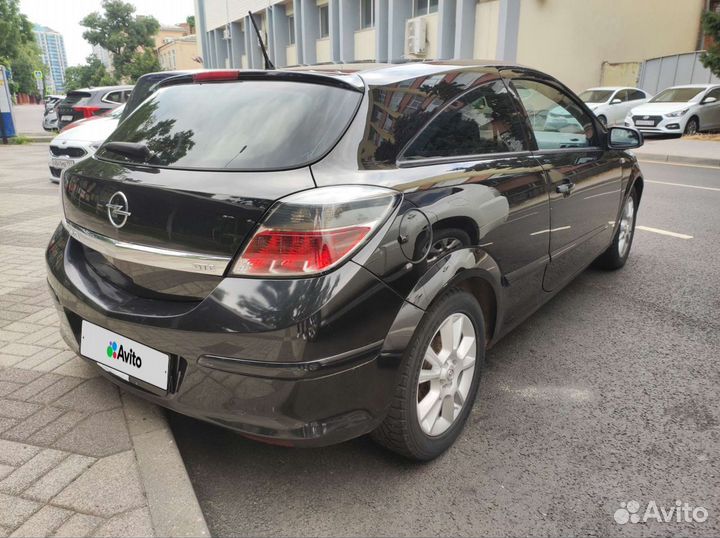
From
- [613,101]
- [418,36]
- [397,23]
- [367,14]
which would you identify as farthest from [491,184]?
[367,14]

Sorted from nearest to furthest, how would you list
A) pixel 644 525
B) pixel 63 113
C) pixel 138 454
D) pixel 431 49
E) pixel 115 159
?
pixel 644 525
pixel 138 454
pixel 115 159
pixel 63 113
pixel 431 49

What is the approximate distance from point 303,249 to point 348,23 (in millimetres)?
25405

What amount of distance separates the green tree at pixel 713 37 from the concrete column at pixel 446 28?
24.6 ft

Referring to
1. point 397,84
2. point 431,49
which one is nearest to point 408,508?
point 397,84

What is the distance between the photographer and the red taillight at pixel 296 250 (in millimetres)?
1843

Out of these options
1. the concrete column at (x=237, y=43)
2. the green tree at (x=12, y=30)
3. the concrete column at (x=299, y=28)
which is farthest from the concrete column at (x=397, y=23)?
the green tree at (x=12, y=30)

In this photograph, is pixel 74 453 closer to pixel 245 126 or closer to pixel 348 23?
pixel 245 126

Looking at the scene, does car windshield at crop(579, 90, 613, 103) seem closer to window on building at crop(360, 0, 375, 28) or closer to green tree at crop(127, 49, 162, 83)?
window on building at crop(360, 0, 375, 28)

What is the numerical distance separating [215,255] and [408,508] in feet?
3.77

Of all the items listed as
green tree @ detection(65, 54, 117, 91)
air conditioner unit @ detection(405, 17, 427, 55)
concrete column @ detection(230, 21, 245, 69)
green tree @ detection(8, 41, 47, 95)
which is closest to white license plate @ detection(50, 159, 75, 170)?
air conditioner unit @ detection(405, 17, 427, 55)

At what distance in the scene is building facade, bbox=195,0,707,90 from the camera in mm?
18578

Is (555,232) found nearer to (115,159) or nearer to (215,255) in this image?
(215,255)

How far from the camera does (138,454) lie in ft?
7.42

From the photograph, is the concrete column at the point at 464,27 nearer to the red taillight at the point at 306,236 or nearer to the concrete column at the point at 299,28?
the concrete column at the point at 299,28
